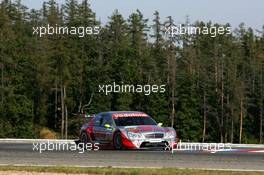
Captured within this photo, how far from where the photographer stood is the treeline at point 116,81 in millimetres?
78312

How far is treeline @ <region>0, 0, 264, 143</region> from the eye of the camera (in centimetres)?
7831

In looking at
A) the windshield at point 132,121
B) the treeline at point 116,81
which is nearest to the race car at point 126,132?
the windshield at point 132,121

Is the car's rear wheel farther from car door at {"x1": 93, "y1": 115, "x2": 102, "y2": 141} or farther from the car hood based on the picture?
car door at {"x1": 93, "y1": 115, "x2": 102, "y2": 141}

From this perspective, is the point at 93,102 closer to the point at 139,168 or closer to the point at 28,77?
the point at 28,77

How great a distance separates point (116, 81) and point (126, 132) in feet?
195

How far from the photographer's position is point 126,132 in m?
20.0

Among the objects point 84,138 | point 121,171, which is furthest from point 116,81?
point 121,171

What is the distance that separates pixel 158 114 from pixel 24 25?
28.4m

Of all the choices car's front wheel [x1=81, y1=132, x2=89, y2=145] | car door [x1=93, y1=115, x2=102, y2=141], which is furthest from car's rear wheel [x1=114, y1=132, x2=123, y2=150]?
car's front wheel [x1=81, y1=132, x2=89, y2=145]

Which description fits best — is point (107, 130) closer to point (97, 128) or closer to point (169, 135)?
point (97, 128)

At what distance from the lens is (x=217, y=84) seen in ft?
283

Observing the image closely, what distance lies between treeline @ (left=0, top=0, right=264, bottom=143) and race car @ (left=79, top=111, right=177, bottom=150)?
53.0 meters

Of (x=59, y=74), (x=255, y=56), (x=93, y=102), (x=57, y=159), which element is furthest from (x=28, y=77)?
(x=57, y=159)

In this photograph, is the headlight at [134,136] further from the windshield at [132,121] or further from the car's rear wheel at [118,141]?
the windshield at [132,121]
